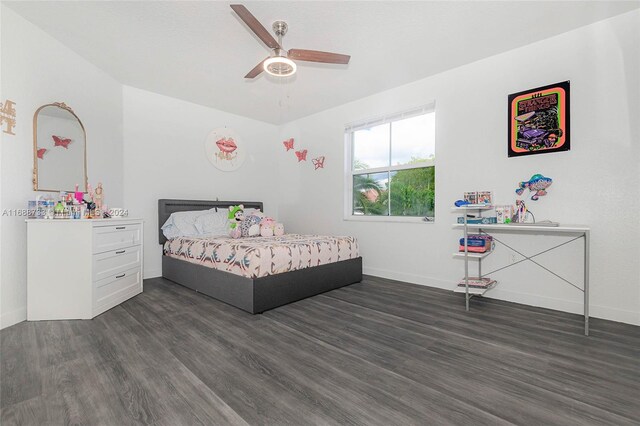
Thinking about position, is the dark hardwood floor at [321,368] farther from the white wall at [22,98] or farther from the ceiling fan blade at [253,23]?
the ceiling fan blade at [253,23]

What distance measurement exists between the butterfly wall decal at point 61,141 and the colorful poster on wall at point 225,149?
1.91m

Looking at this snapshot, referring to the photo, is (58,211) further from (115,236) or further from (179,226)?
(179,226)

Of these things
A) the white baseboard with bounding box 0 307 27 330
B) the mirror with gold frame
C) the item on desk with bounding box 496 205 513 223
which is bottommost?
the white baseboard with bounding box 0 307 27 330

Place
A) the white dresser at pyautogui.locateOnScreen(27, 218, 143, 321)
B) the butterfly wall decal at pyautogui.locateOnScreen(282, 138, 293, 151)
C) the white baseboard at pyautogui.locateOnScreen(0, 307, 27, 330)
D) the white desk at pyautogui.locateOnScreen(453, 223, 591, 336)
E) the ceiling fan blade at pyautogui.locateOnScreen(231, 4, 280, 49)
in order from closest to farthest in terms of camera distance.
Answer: the ceiling fan blade at pyautogui.locateOnScreen(231, 4, 280, 49) < the white desk at pyautogui.locateOnScreen(453, 223, 591, 336) < the white baseboard at pyautogui.locateOnScreen(0, 307, 27, 330) < the white dresser at pyautogui.locateOnScreen(27, 218, 143, 321) < the butterfly wall decal at pyautogui.locateOnScreen(282, 138, 293, 151)

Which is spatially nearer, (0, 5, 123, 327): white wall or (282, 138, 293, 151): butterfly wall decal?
(0, 5, 123, 327): white wall

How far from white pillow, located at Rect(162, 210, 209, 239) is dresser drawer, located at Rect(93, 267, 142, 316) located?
88cm

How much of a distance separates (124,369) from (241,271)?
119 centimetres

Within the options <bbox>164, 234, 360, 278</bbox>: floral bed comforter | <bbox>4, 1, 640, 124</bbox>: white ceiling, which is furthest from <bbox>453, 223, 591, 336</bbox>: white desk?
<bbox>4, 1, 640, 124</bbox>: white ceiling

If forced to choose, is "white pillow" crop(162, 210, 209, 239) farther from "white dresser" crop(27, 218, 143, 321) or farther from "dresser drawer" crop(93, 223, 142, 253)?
"white dresser" crop(27, 218, 143, 321)

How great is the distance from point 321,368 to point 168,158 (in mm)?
3879

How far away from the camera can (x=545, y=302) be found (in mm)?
2879

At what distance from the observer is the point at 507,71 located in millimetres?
3104

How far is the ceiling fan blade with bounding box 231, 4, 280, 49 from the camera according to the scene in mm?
2040

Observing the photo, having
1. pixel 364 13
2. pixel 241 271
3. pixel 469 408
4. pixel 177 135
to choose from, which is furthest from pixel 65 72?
pixel 469 408
